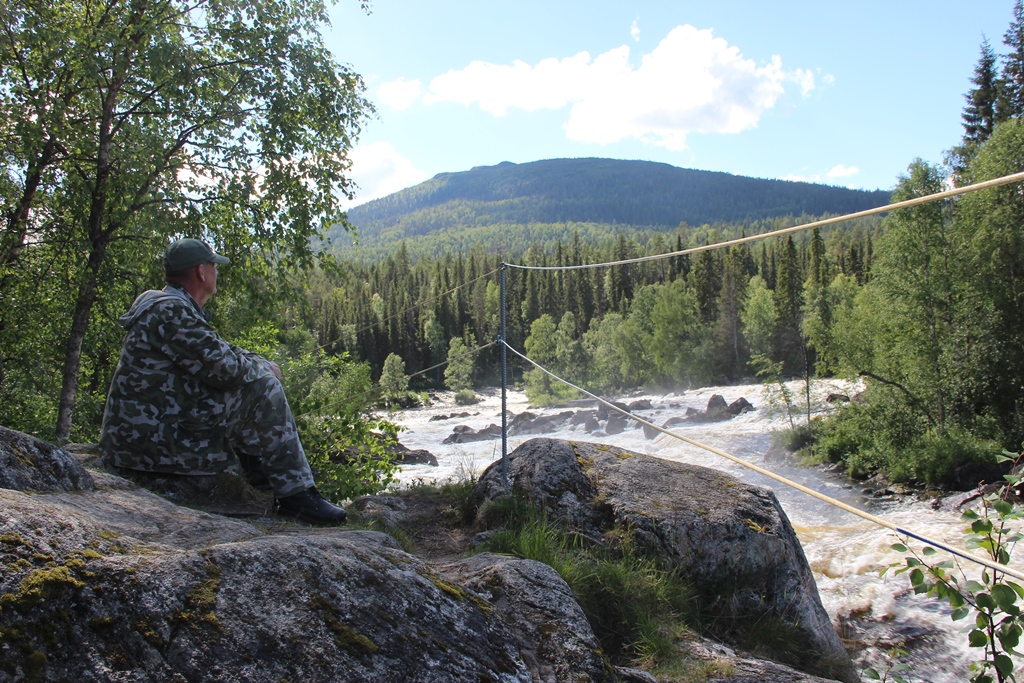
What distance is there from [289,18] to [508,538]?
743 cm

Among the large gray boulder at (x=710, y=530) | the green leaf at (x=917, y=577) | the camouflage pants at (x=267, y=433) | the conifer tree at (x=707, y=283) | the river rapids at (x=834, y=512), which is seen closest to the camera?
the green leaf at (x=917, y=577)

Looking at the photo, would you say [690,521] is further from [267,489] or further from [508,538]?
[267,489]

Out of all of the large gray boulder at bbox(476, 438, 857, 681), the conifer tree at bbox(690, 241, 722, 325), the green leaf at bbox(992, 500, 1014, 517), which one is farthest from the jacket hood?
the conifer tree at bbox(690, 241, 722, 325)

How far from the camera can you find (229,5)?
8.22m

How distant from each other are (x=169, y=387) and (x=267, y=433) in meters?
0.56

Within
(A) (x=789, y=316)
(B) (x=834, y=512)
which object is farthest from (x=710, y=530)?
(A) (x=789, y=316)

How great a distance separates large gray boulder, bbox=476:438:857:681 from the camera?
4039mm

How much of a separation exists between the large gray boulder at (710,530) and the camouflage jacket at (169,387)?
7.35 feet

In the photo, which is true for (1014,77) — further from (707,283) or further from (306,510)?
(306,510)

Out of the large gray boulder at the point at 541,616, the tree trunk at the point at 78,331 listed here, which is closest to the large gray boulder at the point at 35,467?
the large gray boulder at the point at 541,616

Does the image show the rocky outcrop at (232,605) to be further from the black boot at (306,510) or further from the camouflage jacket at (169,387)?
the black boot at (306,510)

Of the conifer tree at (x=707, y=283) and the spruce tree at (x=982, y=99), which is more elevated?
the spruce tree at (x=982, y=99)

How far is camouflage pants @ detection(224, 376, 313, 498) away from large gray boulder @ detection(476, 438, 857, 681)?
180 cm

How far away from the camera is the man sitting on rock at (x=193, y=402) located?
3.56 metres
